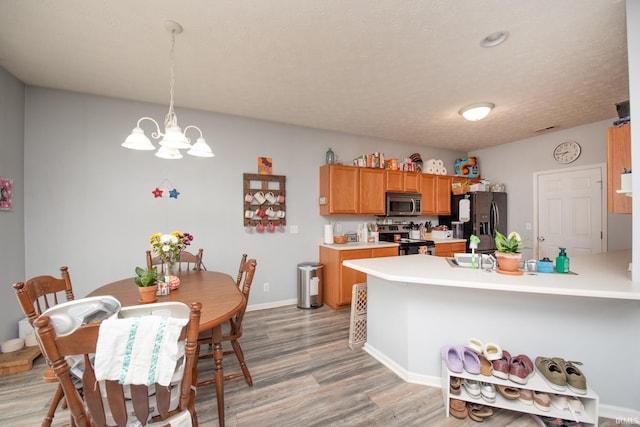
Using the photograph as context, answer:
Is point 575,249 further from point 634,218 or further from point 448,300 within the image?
point 448,300

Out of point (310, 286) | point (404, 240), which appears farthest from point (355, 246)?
point (404, 240)

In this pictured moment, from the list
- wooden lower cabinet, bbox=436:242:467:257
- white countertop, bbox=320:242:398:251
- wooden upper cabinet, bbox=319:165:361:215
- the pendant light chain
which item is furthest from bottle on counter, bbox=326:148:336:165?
wooden lower cabinet, bbox=436:242:467:257

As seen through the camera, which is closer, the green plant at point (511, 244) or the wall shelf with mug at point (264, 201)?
the green plant at point (511, 244)

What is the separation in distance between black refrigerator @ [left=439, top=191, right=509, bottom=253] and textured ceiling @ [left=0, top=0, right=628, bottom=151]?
1.54 m

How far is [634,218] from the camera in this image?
1.47 m

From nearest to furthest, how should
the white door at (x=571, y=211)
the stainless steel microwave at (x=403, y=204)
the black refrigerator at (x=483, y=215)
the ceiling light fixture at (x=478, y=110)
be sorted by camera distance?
the ceiling light fixture at (x=478, y=110), the white door at (x=571, y=211), the stainless steel microwave at (x=403, y=204), the black refrigerator at (x=483, y=215)

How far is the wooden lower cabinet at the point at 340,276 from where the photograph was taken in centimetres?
345

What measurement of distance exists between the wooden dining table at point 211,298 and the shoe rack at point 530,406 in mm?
1465

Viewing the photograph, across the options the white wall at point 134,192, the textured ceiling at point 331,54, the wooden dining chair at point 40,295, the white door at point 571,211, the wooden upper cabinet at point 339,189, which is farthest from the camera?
the wooden upper cabinet at point 339,189

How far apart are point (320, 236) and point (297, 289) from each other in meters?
0.87

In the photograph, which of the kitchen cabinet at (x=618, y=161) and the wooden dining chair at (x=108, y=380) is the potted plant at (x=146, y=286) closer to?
the wooden dining chair at (x=108, y=380)

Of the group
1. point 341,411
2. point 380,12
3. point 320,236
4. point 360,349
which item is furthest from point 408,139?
point 341,411

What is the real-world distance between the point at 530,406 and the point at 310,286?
2445 mm

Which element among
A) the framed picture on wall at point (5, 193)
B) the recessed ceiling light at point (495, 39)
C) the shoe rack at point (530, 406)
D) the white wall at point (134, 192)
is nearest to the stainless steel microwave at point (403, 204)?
the white wall at point (134, 192)
